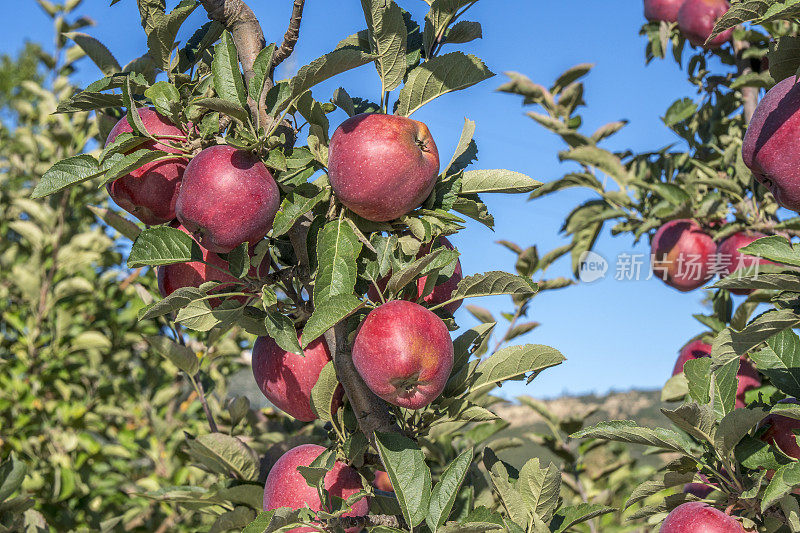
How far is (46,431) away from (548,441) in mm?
2334

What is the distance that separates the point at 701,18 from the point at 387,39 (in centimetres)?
193

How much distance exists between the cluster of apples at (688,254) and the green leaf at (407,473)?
174cm

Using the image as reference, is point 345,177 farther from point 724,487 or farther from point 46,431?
point 46,431

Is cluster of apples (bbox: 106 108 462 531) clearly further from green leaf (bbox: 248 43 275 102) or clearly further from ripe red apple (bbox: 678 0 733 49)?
ripe red apple (bbox: 678 0 733 49)

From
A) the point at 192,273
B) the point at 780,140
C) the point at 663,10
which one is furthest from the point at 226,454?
the point at 663,10

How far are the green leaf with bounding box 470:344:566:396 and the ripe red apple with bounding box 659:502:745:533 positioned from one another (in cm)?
34

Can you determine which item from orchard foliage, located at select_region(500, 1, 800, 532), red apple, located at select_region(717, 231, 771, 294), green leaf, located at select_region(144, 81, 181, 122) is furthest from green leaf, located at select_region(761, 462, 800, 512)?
red apple, located at select_region(717, 231, 771, 294)

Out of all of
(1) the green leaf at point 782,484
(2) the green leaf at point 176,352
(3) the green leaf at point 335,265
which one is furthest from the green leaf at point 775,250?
(2) the green leaf at point 176,352

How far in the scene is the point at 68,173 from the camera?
112 centimetres

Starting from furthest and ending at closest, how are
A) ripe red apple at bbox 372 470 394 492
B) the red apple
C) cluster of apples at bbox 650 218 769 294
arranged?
cluster of apples at bbox 650 218 769 294, the red apple, ripe red apple at bbox 372 470 394 492

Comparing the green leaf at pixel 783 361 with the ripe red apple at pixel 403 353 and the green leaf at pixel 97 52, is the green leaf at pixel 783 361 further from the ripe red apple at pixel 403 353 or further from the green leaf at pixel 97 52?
the green leaf at pixel 97 52

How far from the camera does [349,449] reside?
3.92 feet

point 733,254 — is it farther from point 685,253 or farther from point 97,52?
point 97,52

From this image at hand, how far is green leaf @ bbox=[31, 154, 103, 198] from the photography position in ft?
3.60
